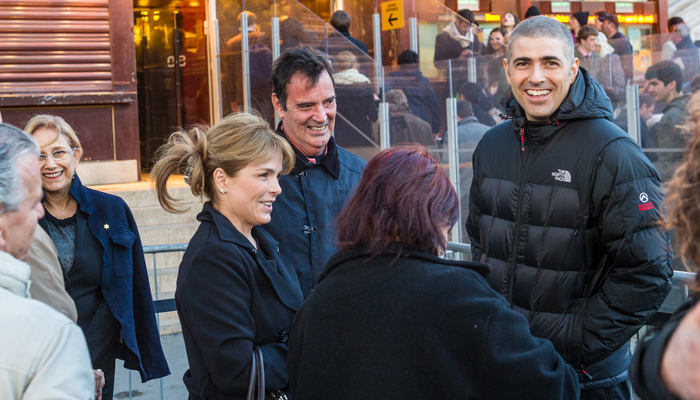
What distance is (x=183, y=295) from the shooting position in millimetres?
2439

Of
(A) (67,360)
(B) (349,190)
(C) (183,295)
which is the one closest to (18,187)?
(A) (67,360)

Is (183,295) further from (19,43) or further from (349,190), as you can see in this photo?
(19,43)

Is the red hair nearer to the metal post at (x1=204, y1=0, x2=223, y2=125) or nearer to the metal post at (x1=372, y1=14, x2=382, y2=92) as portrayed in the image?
the metal post at (x1=204, y1=0, x2=223, y2=125)

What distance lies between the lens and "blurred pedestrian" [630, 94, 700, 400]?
128 cm

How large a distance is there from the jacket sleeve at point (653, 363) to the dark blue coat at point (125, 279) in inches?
103

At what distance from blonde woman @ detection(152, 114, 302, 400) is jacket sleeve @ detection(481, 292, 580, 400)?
0.90 metres

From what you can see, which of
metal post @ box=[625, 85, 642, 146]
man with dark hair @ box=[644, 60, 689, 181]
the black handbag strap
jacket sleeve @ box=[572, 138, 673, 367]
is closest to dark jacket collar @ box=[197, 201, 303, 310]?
the black handbag strap

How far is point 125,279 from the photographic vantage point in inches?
139

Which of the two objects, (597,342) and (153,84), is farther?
(153,84)

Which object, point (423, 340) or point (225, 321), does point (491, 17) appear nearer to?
point (225, 321)

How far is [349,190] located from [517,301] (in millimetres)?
969

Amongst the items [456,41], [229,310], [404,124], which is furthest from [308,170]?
[456,41]

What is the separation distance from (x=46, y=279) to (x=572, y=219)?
187 centimetres

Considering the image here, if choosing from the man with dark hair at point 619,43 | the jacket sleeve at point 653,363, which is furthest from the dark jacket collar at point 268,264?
the man with dark hair at point 619,43
